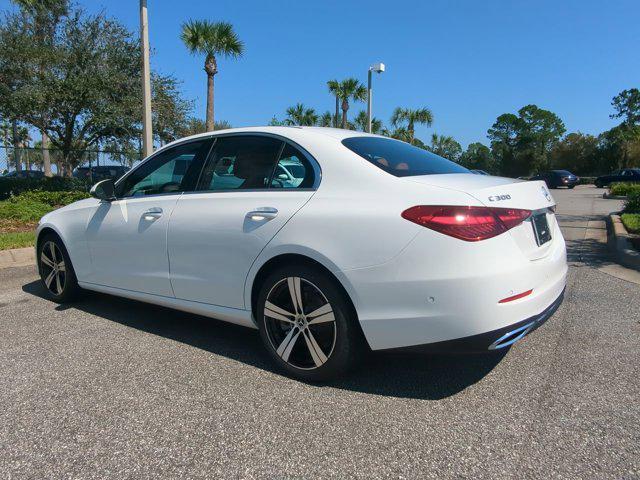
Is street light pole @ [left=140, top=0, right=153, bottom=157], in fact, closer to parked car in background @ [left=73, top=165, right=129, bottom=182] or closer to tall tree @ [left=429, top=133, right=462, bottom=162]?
parked car in background @ [left=73, top=165, right=129, bottom=182]

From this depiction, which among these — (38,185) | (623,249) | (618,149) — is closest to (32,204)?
(38,185)

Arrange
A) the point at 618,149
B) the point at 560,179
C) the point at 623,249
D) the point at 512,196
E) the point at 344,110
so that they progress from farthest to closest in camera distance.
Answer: the point at 618,149
the point at 344,110
the point at 560,179
the point at 623,249
the point at 512,196

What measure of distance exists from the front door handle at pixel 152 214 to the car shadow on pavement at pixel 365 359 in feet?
3.21

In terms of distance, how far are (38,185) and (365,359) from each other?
1329 centimetres

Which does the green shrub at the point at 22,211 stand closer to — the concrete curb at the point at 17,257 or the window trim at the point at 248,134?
the concrete curb at the point at 17,257

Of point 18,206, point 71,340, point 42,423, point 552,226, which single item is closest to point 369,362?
point 552,226

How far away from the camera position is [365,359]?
3.45 metres

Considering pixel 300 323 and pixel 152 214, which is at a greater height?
pixel 152 214

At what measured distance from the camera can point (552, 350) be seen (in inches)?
143

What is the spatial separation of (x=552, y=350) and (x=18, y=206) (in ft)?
36.6

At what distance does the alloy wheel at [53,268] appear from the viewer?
195 inches

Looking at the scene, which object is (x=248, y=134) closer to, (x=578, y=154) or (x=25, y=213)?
(x=25, y=213)

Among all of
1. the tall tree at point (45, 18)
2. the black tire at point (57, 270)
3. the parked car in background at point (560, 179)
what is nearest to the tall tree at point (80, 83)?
the tall tree at point (45, 18)

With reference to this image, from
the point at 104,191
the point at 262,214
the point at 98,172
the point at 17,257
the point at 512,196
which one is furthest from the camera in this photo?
the point at 98,172
